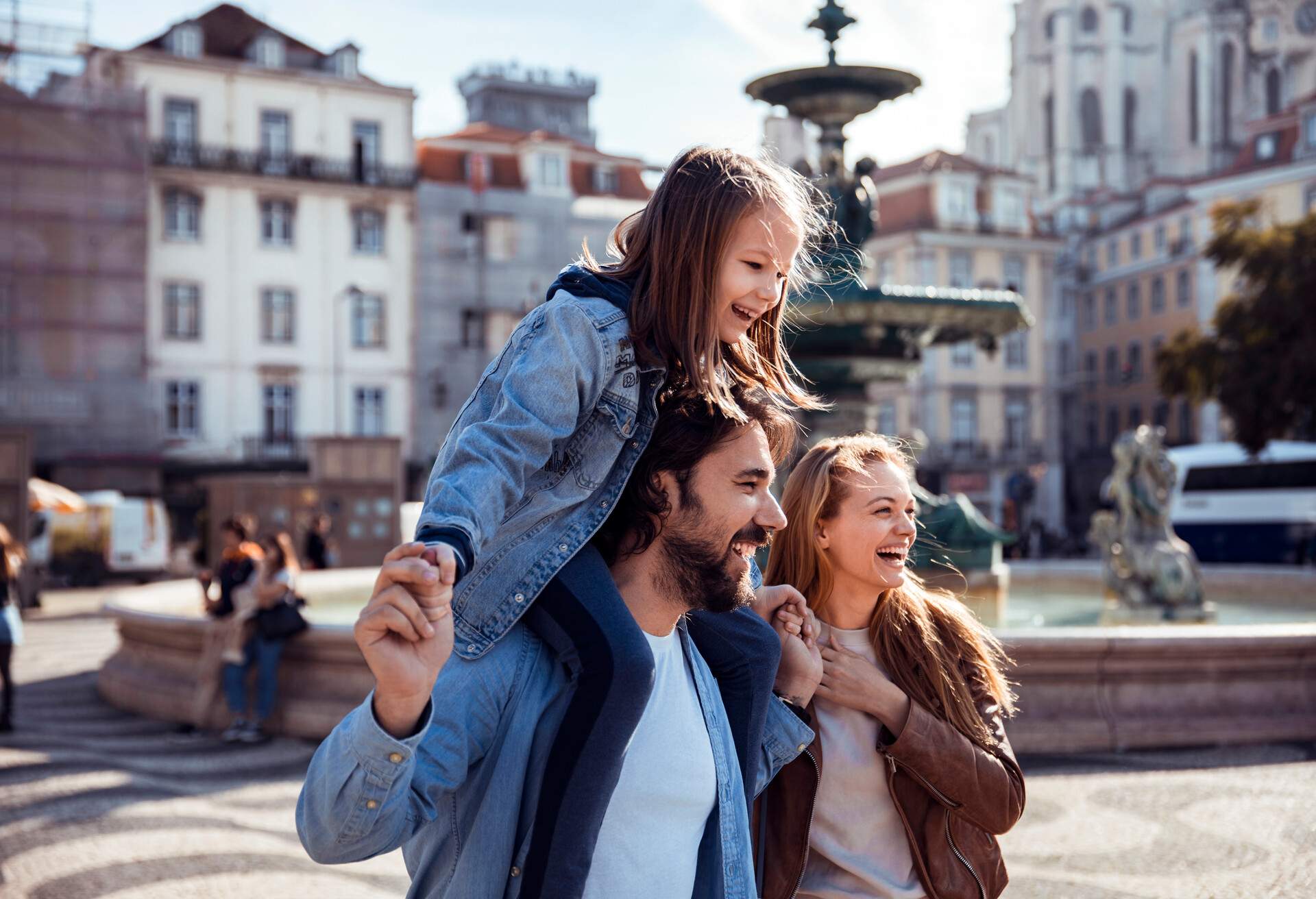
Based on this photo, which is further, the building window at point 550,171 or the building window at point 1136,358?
the building window at point 1136,358

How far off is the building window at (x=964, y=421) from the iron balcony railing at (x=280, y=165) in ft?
78.3

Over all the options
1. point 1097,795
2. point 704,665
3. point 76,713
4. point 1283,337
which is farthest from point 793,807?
point 1283,337

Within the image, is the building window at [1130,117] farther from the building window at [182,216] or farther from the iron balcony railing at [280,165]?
the building window at [182,216]

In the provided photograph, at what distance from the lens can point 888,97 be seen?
31.0ft

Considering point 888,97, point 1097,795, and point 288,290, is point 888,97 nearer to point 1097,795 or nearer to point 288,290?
point 1097,795

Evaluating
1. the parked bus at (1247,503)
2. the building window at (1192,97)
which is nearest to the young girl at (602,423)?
the parked bus at (1247,503)

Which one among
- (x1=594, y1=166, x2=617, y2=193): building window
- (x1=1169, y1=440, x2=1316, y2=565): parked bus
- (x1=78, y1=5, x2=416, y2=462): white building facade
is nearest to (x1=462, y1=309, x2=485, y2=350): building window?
(x1=78, y1=5, x2=416, y2=462): white building facade

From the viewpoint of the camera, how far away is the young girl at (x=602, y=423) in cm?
A: 210

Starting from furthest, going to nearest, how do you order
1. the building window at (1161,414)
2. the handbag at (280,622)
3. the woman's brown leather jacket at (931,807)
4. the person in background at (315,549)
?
the building window at (1161,414), the person in background at (315,549), the handbag at (280,622), the woman's brown leather jacket at (931,807)

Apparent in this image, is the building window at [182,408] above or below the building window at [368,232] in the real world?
below

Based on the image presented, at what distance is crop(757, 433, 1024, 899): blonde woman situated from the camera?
9.15 ft

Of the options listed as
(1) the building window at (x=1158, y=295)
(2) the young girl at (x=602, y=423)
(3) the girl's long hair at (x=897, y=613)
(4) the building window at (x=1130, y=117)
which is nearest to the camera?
(2) the young girl at (x=602, y=423)

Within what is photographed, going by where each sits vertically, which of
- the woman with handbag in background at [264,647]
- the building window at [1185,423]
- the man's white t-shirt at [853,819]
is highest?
the building window at [1185,423]

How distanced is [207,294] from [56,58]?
7898mm
